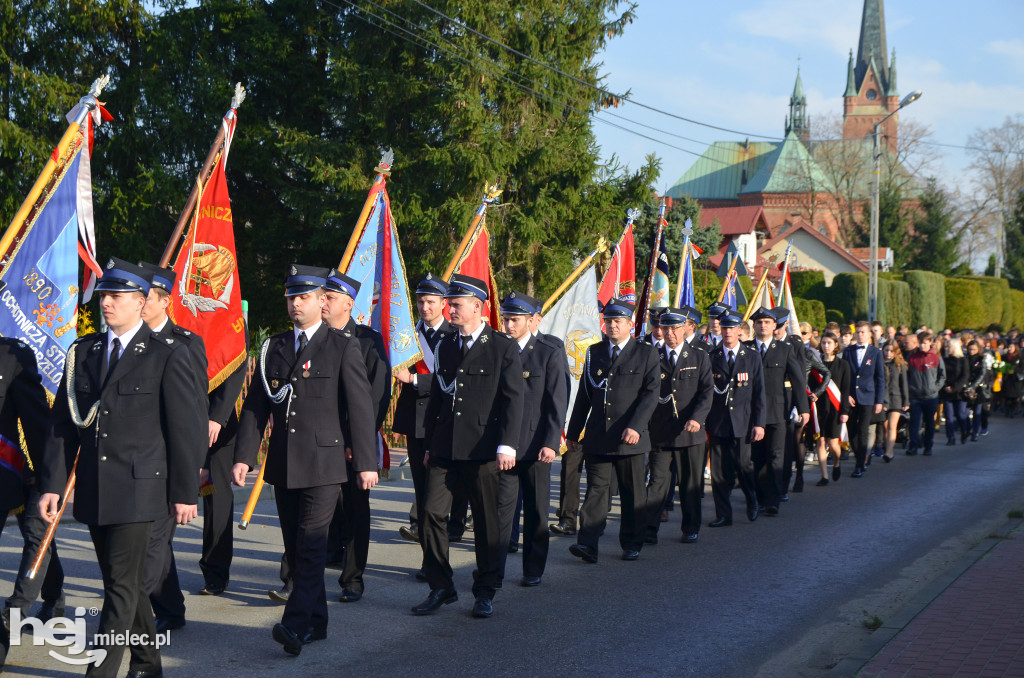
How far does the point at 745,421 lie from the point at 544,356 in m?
3.21

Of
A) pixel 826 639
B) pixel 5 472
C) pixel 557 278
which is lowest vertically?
pixel 826 639

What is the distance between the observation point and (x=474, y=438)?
→ 693 cm

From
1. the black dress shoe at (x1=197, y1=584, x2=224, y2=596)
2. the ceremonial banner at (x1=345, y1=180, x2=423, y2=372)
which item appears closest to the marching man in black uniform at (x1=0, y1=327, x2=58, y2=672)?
the black dress shoe at (x1=197, y1=584, x2=224, y2=596)

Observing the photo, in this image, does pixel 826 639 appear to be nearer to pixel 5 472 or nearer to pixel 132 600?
pixel 132 600

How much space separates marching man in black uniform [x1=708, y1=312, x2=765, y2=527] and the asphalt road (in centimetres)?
37

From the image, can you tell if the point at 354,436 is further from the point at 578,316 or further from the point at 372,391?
the point at 578,316

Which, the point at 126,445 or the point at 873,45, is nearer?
the point at 126,445

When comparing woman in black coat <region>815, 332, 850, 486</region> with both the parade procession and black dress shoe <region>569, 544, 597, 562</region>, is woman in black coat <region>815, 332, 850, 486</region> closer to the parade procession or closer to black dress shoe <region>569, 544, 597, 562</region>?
the parade procession

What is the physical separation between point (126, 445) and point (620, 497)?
4.54m

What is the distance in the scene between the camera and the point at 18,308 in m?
6.71

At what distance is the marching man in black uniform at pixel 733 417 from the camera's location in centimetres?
1073

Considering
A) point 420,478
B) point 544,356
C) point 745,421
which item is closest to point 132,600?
point 420,478

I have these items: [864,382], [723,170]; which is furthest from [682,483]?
[723,170]

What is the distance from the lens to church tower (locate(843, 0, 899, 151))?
140m
